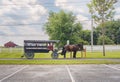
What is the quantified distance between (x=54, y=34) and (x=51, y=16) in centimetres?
1309

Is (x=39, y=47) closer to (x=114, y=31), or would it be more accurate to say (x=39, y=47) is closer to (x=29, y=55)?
(x=29, y=55)

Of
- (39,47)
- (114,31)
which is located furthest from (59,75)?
(114,31)

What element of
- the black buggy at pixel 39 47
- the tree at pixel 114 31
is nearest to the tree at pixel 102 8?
the black buggy at pixel 39 47

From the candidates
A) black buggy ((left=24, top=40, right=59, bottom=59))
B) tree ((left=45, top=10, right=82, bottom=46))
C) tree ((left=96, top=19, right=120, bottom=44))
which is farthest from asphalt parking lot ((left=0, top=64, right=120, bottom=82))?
tree ((left=96, top=19, right=120, bottom=44))

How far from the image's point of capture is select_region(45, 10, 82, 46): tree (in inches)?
3847

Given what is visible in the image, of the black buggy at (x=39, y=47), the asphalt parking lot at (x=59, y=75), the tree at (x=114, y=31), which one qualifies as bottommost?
the asphalt parking lot at (x=59, y=75)

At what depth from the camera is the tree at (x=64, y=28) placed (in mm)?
97713

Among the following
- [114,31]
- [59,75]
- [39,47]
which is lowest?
[59,75]

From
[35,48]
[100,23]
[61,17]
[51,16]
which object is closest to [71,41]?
[61,17]

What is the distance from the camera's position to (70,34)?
99250 mm

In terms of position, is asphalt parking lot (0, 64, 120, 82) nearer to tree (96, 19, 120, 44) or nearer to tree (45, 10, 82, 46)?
tree (45, 10, 82, 46)

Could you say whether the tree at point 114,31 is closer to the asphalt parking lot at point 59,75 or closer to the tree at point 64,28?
the tree at point 64,28

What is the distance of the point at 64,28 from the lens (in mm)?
99312

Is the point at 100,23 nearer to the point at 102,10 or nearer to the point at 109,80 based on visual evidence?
the point at 102,10
